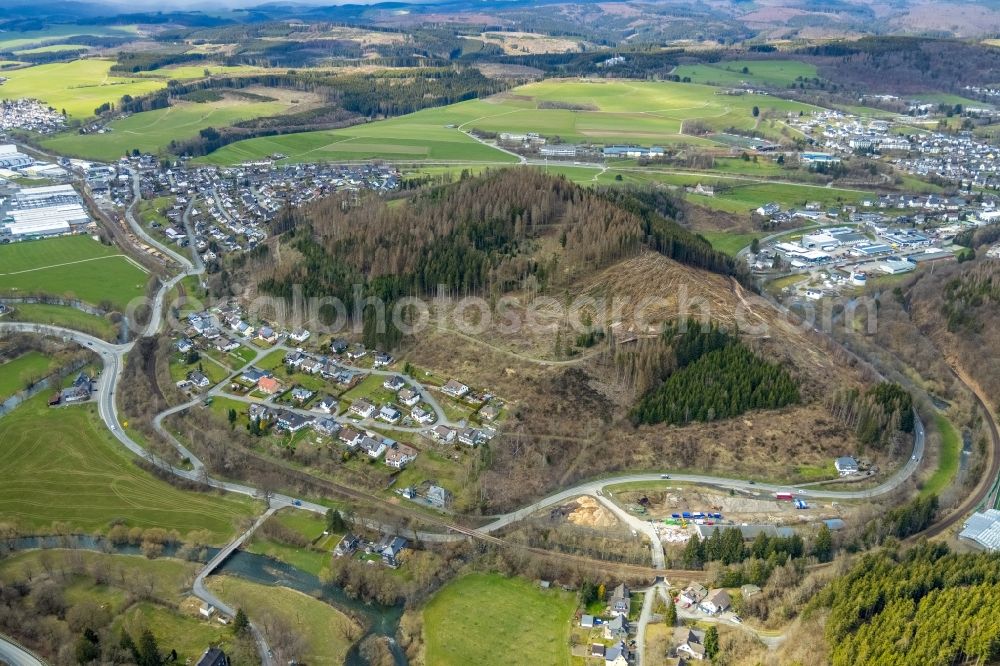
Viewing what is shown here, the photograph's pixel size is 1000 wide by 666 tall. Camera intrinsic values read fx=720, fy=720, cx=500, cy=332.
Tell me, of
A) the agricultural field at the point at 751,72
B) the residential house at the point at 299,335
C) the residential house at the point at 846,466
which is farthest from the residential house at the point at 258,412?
the agricultural field at the point at 751,72

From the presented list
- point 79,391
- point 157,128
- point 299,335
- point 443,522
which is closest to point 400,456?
point 443,522

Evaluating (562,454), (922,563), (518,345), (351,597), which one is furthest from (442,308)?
(922,563)

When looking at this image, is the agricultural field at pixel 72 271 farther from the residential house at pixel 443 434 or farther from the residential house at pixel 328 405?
the residential house at pixel 443 434

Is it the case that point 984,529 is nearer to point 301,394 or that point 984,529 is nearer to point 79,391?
point 301,394

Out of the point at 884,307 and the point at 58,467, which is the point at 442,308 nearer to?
the point at 58,467

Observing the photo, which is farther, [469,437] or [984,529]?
[469,437]

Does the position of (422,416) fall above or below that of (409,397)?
below

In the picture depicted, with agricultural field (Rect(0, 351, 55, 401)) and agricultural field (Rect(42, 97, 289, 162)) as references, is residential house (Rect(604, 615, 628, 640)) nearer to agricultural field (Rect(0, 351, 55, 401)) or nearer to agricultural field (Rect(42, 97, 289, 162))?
agricultural field (Rect(0, 351, 55, 401))
